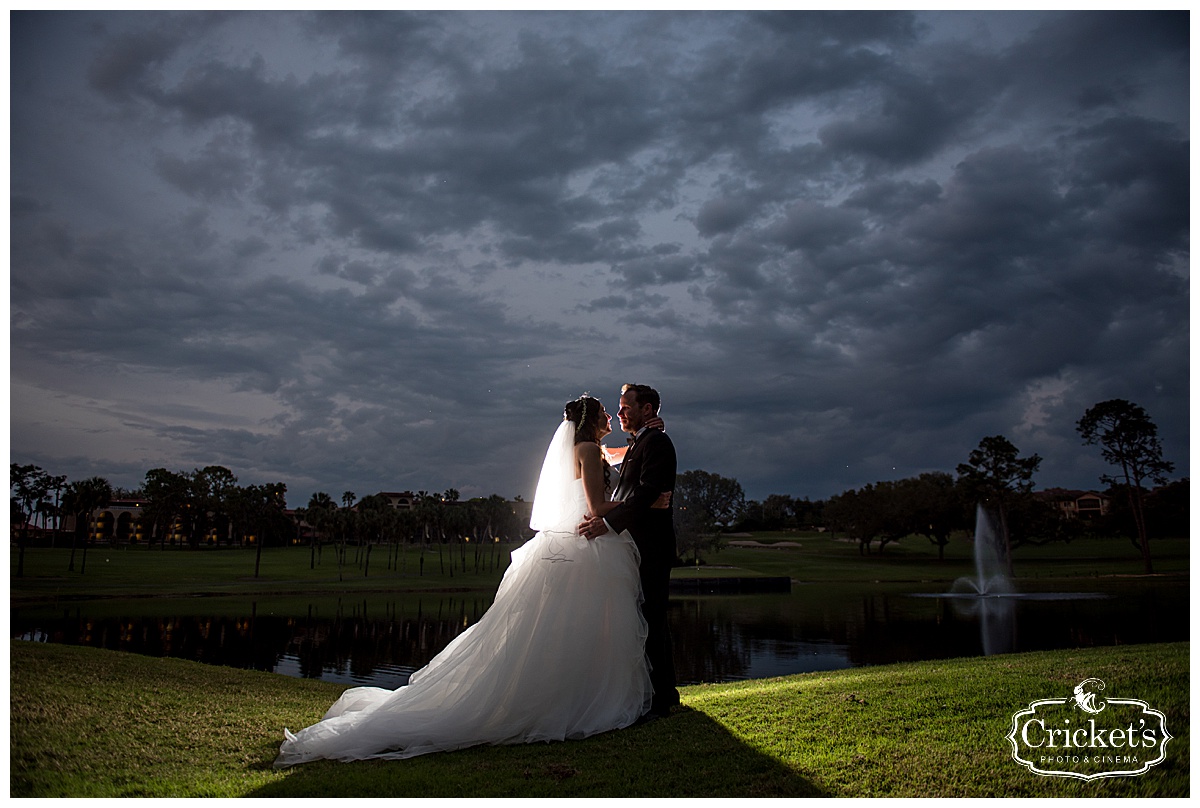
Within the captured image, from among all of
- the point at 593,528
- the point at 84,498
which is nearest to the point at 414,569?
the point at 84,498

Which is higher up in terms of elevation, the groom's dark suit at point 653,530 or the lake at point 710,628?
the groom's dark suit at point 653,530

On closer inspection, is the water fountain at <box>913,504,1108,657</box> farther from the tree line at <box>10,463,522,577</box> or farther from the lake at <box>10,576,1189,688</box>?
the tree line at <box>10,463,522,577</box>

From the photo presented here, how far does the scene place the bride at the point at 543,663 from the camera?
6152mm

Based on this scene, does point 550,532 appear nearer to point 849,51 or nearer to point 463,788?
point 463,788

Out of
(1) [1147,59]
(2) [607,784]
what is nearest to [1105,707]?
(2) [607,784]

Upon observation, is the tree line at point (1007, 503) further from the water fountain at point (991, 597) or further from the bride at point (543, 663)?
the bride at point (543, 663)

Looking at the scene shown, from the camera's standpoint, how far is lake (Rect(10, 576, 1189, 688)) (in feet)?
67.4

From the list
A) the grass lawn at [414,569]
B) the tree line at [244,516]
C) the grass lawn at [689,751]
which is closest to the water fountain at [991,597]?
the grass lawn at [414,569]

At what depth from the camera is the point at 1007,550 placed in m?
58.1

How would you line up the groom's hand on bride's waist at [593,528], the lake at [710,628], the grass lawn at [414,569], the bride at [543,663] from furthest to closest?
the grass lawn at [414,569], the lake at [710,628], the groom's hand on bride's waist at [593,528], the bride at [543,663]

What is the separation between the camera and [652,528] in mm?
7164

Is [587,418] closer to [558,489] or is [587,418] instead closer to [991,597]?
[558,489]

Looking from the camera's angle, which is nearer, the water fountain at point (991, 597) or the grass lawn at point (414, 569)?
the water fountain at point (991, 597)
